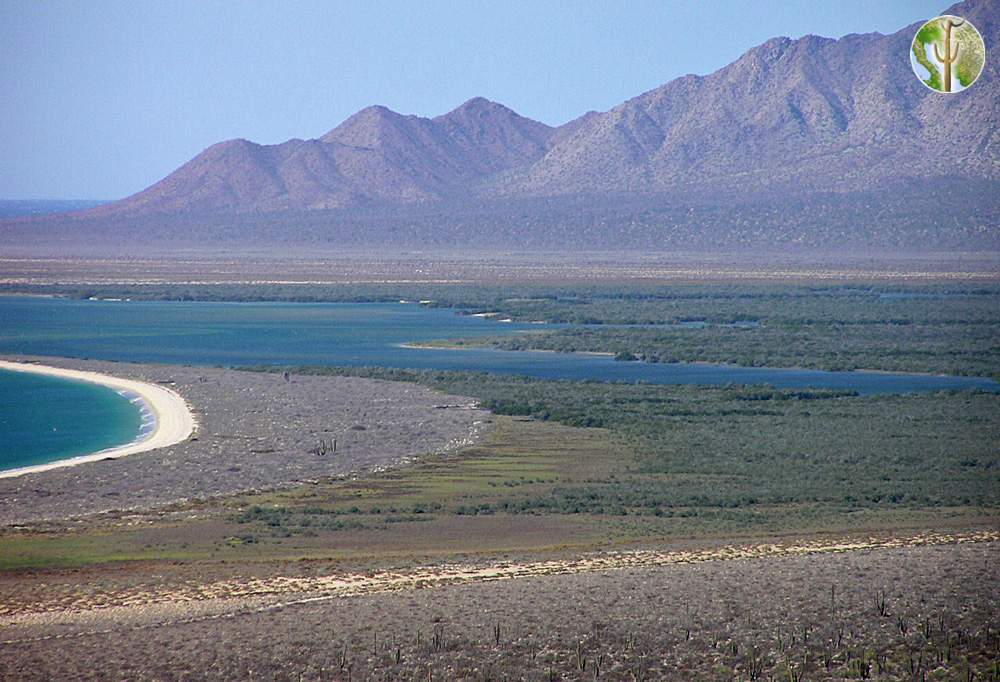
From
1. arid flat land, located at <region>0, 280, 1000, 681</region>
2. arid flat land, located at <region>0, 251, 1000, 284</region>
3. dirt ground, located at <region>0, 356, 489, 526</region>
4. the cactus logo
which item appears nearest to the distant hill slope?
arid flat land, located at <region>0, 251, 1000, 284</region>

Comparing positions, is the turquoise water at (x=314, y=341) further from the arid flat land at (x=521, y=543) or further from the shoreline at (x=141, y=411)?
the arid flat land at (x=521, y=543)

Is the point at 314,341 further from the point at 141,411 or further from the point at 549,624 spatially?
the point at 549,624

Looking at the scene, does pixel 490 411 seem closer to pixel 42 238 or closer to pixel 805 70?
pixel 42 238

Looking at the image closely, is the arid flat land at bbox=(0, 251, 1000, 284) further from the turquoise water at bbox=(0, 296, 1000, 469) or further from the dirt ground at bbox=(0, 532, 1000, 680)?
the dirt ground at bbox=(0, 532, 1000, 680)

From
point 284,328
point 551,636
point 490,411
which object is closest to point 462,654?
point 551,636

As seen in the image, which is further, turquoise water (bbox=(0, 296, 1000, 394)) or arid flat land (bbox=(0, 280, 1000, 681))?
turquoise water (bbox=(0, 296, 1000, 394))

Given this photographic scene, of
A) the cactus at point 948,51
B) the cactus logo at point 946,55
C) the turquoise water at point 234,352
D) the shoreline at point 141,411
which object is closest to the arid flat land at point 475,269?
the turquoise water at point 234,352
